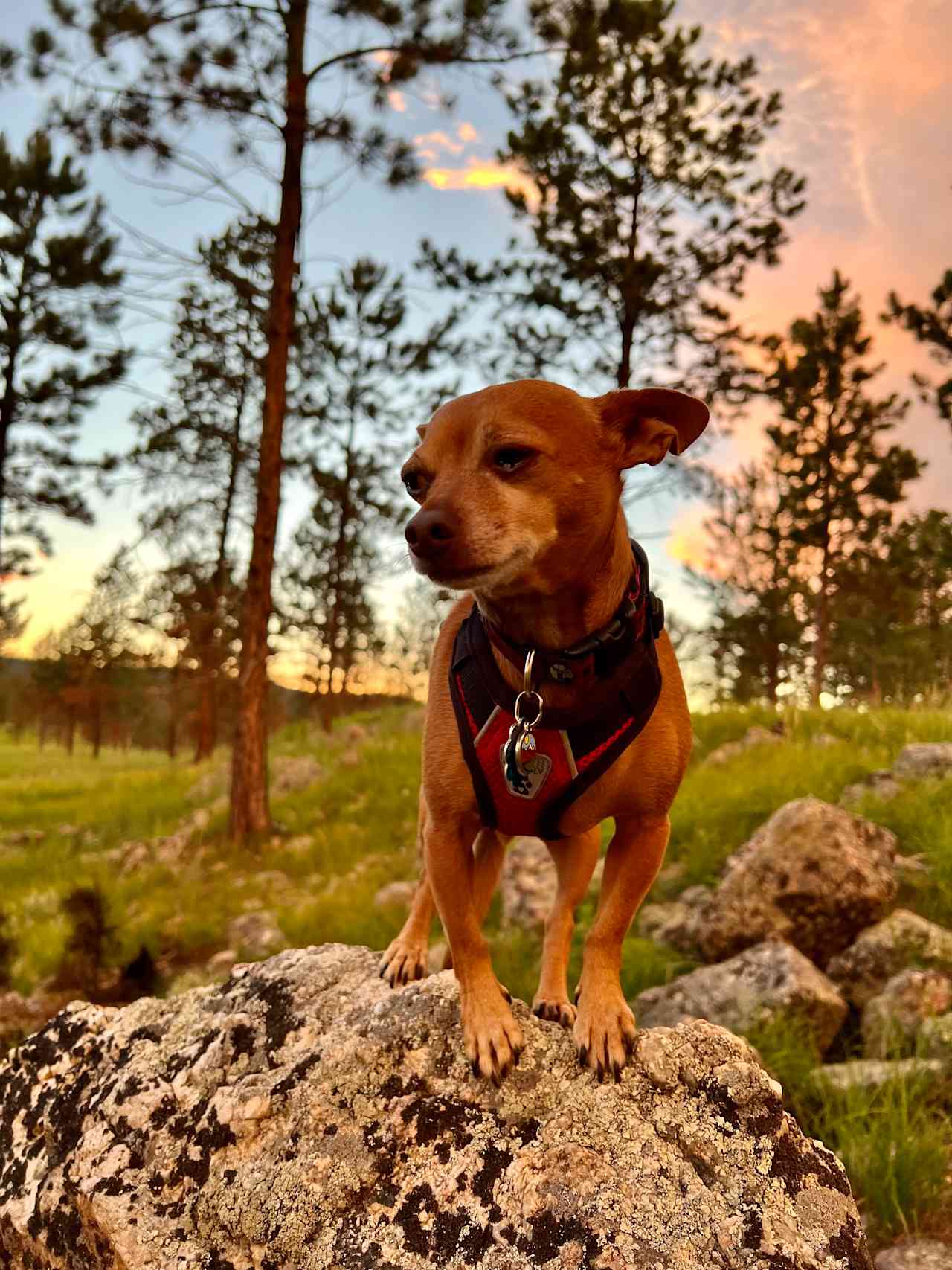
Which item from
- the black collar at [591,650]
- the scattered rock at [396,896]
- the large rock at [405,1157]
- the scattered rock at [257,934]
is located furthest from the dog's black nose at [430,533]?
the scattered rock at [257,934]

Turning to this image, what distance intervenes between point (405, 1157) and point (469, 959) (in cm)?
55

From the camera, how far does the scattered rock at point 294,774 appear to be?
44.2ft

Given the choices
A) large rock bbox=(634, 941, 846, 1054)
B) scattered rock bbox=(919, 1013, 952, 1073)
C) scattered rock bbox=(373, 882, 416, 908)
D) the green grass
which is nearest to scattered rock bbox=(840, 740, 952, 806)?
large rock bbox=(634, 941, 846, 1054)

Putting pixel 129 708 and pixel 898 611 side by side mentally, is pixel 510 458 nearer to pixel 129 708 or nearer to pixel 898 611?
pixel 898 611

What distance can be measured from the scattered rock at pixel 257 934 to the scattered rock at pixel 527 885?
2.21 metres

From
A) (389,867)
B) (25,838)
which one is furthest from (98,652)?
(389,867)

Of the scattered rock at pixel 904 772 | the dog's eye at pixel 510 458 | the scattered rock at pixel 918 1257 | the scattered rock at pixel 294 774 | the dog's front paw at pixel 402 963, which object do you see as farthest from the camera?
the scattered rock at pixel 294 774

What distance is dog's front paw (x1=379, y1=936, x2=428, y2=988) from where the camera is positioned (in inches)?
118

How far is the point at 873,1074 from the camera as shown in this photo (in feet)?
12.0

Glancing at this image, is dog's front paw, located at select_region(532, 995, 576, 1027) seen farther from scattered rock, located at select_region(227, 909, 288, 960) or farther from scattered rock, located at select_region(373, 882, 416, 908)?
scattered rock, located at select_region(227, 909, 288, 960)

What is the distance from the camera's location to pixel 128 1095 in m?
2.63

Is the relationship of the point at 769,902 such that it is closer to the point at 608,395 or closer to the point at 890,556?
the point at 608,395

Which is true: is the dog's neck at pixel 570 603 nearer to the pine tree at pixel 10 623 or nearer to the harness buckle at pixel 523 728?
the harness buckle at pixel 523 728

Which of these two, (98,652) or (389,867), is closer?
(389,867)
